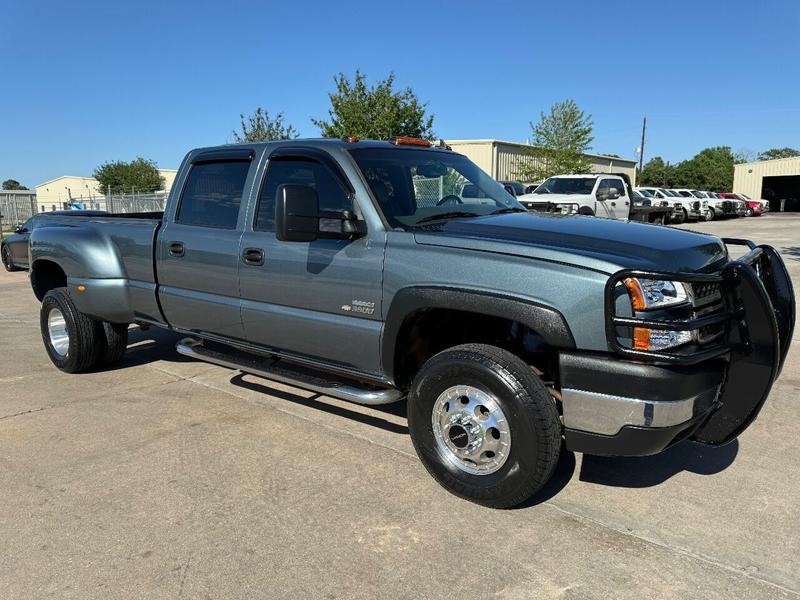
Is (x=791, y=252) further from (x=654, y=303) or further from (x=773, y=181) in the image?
(x=773, y=181)

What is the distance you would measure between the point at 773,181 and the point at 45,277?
6152cm

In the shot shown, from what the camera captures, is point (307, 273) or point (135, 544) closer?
point (135, 544)

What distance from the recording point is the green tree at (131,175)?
6412 centimetres

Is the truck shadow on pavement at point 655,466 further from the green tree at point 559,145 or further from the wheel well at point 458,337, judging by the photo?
the green tree at point 559,145

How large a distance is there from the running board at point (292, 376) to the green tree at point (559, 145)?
107ft

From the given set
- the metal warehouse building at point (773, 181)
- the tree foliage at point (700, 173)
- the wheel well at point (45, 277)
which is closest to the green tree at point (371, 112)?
the wheel well at point (45, 277)

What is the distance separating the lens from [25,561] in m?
2.78

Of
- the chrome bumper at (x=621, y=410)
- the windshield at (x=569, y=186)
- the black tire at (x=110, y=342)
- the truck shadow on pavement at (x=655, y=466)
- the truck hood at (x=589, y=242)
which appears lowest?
the truck shadow on pavement at (x=655, y=466)

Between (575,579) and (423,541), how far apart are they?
69 centimetres

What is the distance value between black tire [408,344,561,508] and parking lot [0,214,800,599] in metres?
0.15

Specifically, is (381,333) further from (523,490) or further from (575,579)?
(575,579)

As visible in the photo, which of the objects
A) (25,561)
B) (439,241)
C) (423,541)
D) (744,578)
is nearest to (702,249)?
(439,241)

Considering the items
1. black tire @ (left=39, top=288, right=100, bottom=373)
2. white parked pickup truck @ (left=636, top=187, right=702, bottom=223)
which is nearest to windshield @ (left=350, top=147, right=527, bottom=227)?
black tire @ (left=39, top=288, right=100, bottom=373)

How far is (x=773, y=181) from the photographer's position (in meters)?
55.0
